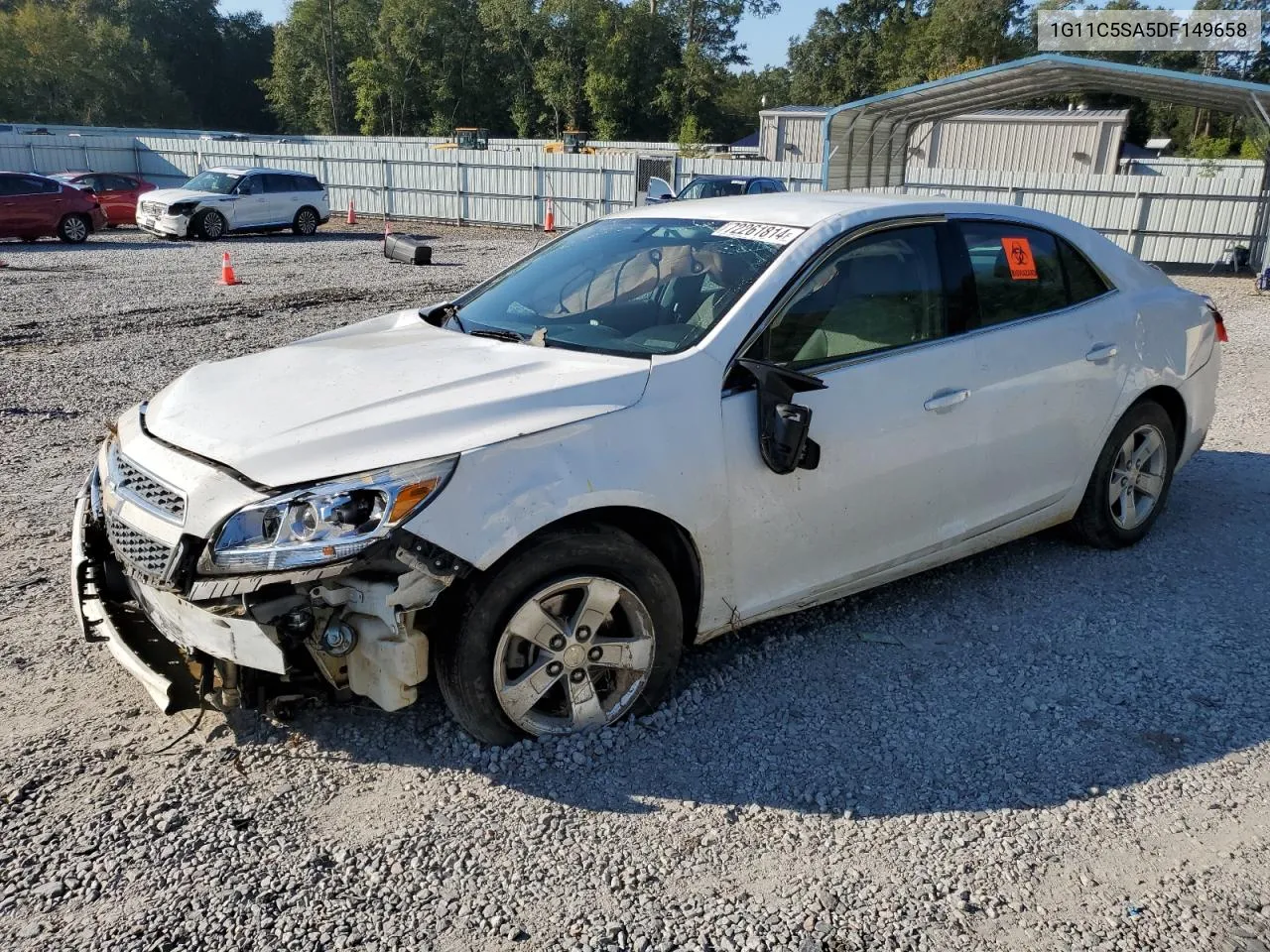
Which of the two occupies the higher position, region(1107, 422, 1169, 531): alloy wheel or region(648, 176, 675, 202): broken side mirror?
region(648, 176, 675, 202): broken side mirror

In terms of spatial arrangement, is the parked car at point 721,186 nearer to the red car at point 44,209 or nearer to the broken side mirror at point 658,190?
the broken side mirror at point 658,190

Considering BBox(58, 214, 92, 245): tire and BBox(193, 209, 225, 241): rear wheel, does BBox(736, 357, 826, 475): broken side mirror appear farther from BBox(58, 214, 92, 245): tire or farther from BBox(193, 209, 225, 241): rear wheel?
BBox(58, 214, 92, 245): tire

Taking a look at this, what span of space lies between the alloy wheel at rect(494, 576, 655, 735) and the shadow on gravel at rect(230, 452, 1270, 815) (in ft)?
0.33

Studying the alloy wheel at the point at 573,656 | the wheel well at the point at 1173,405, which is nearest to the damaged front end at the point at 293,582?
the alloy wheel at the point at 573,656

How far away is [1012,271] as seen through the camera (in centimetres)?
444

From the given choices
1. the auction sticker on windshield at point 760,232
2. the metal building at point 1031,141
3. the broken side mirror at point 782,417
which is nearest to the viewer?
the broken side mirror at point 782,417

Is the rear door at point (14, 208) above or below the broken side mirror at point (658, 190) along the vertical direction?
below

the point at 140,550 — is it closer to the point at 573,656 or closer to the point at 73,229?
the point at 573,656

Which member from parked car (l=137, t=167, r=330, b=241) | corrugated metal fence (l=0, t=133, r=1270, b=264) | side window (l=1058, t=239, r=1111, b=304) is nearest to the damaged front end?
side window (l=1058, t=239, r=1111, b=304)

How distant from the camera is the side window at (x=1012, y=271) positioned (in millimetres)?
4289

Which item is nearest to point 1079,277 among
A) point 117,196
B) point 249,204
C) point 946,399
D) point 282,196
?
point 946,399

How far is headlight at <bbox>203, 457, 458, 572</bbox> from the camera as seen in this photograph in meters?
2.79

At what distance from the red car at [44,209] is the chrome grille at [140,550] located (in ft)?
67.5

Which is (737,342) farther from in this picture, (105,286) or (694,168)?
(694,168)
